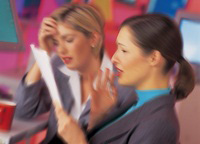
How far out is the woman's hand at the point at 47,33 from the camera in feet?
3.96

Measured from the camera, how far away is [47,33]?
1.21 m

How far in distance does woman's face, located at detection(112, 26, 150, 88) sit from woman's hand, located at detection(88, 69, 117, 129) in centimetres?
5

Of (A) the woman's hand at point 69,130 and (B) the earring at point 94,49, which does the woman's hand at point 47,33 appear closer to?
(B) the earring at point 94,49

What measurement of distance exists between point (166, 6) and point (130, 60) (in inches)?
16.3

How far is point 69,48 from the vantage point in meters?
1.20

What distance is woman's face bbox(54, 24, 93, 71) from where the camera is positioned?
1188mm

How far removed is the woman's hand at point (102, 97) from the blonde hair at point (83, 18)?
27 cm

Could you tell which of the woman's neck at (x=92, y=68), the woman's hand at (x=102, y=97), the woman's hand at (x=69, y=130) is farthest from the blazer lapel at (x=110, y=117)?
the woman's neck at (x=92, y=68)

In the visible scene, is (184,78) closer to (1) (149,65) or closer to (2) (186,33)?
(1) (149,65)

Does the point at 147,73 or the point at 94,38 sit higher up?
the point at 147,73

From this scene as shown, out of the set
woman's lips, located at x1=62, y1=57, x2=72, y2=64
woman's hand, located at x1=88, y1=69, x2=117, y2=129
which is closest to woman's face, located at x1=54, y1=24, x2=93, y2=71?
woman's lips, located at x1=62, y1=57, x2=72, y2=64

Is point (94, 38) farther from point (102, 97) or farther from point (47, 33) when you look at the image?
point (102, 97)

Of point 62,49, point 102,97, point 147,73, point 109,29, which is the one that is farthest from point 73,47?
point 147,73

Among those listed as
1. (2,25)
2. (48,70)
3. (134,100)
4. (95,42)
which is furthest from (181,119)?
(2,25)
